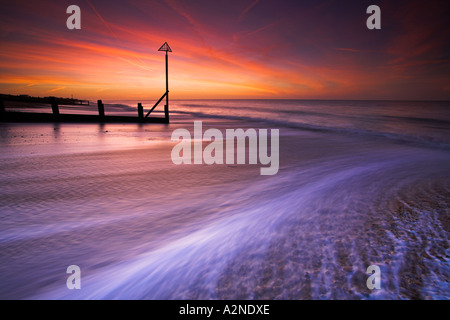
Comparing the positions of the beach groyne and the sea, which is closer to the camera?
the sea

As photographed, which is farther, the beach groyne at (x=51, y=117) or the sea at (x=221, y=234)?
the beach groyne at (x=51, y=117)

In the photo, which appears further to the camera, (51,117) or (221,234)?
(51,117)

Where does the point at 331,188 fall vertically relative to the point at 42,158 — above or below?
below

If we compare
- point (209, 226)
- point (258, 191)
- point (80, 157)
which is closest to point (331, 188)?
point (258, 191)

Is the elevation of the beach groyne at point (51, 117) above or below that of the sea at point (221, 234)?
above

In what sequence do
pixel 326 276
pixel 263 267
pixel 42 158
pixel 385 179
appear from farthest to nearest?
pixel 42 158 < pixel 385 179 < pixel 263 267 < pixel 326 276

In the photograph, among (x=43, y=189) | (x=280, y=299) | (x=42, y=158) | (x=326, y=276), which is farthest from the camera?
(x=42, y=158)

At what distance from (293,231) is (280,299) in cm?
97

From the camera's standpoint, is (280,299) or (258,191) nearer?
(280,299)

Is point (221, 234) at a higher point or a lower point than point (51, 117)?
lower

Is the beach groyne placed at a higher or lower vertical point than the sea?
higher

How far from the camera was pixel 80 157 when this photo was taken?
18.2 ft
